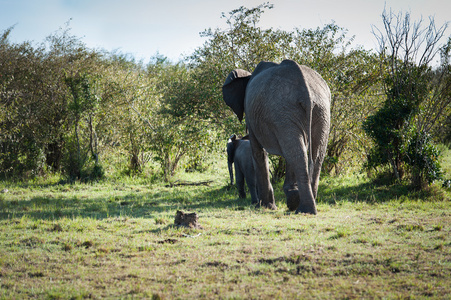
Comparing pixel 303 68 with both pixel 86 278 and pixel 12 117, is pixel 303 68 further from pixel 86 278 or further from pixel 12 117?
pixel 12 117

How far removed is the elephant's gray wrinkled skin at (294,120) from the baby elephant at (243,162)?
1631mm

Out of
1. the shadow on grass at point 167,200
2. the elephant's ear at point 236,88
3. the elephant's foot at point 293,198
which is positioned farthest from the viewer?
the elephant's ear at point 236,88

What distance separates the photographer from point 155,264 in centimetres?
518

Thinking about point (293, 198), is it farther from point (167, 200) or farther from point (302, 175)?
point (167, 200)

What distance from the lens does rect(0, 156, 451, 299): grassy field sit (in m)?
4.30

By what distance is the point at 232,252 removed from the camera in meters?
5.57

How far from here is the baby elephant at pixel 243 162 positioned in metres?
10.5

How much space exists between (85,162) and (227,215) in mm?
8825

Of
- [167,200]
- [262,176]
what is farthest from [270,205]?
[167,200]

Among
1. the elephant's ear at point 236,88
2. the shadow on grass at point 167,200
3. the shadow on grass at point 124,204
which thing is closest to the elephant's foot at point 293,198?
the shadow on grass at point 167,200

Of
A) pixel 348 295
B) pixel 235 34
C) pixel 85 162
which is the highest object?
pixel 235 34

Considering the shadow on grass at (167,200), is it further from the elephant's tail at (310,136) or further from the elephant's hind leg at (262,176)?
the elephant's tail at (310,136)

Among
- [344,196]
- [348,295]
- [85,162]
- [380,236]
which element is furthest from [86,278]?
[85,162]

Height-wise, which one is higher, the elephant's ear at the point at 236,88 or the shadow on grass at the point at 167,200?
the elephant's ear at the point at 236,88
